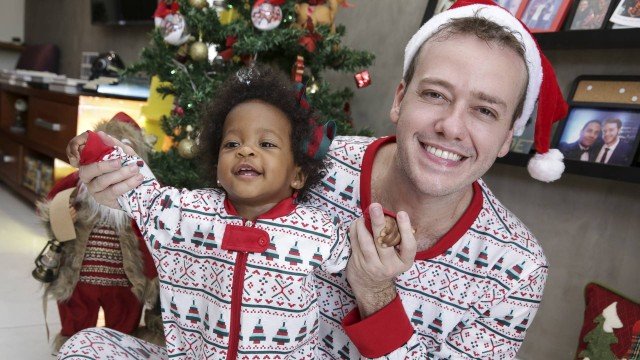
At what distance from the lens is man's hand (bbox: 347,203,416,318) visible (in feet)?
2.79

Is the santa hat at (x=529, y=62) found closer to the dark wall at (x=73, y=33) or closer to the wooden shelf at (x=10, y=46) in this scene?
the dark wall at (x=73, y=33)

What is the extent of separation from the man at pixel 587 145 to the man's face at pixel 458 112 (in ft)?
2.11

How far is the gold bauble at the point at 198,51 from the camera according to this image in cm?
191

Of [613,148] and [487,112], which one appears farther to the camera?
[613,148]

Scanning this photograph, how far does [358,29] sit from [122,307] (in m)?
1.66

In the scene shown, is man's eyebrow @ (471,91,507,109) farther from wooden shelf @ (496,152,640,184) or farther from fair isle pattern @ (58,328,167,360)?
fair isle pattern @ (58,328,167,360)

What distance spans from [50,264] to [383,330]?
1.02 m

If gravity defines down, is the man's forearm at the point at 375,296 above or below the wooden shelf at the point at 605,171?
below

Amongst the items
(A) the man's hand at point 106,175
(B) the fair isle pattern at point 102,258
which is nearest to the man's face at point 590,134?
(A) the man's hand at point 106,175

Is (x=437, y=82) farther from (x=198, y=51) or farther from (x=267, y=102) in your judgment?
(x=198, y=51)

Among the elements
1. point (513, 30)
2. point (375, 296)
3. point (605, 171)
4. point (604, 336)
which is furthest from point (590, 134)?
point (375, 296)

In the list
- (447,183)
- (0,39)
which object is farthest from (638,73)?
(0,39)

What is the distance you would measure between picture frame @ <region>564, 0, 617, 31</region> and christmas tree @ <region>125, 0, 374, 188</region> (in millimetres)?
721

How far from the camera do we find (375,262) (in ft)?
2.88
